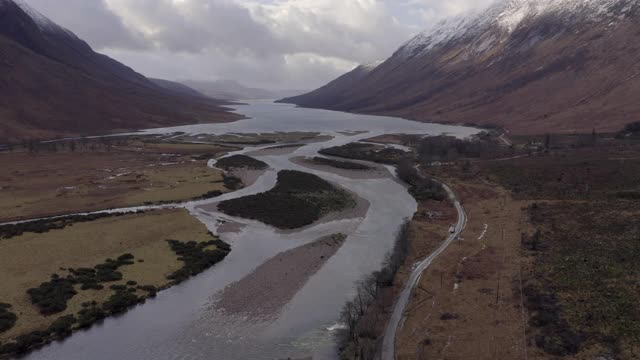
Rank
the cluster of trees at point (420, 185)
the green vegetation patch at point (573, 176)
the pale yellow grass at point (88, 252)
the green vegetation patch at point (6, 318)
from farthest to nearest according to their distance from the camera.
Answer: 1. the cluster of trees at point (420, 185)
2. the green vegetation patch at point (573, 176)
3. the pale yellow grass at point (88, 252)
4. the green vegetation patch at point (6, 318)

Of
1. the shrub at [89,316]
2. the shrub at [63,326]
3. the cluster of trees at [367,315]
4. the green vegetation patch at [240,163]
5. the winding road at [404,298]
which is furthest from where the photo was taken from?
the green vegetation patch at [240,163]

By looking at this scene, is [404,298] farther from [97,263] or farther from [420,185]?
[420,185]

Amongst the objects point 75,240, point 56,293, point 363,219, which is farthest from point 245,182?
point 56,293

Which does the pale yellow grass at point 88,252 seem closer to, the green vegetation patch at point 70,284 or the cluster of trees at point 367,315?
the green vegetation patch at point 70,284

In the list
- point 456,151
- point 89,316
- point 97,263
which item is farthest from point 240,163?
point 89,316

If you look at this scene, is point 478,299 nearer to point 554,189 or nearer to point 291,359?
point 291,359

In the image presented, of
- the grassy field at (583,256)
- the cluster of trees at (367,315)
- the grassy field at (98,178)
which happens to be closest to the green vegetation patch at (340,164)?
the grassy field at (98,178)
